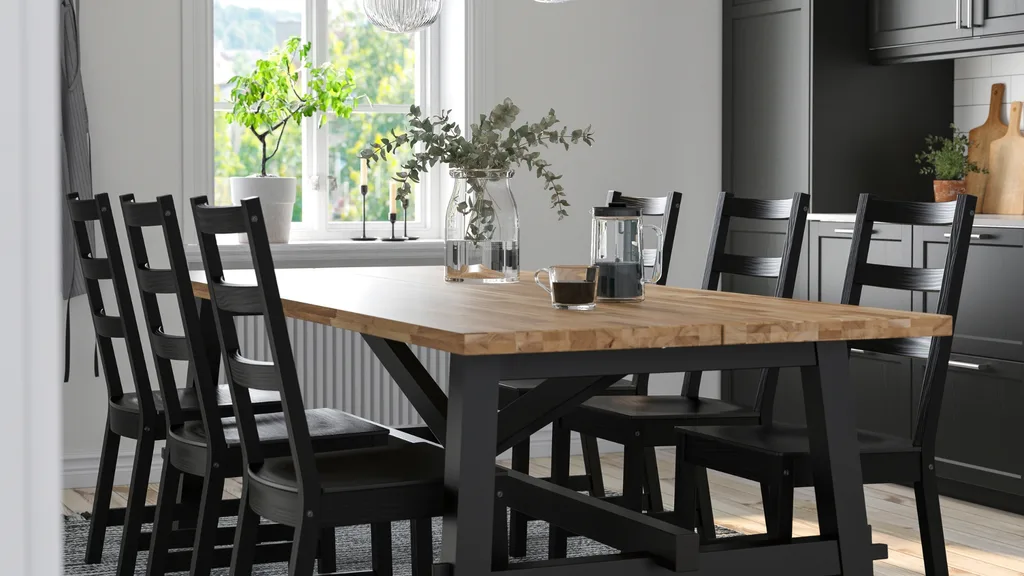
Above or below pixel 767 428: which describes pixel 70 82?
above

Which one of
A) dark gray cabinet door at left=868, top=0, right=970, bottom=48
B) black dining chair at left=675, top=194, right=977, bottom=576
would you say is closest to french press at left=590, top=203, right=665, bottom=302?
→ black dining chair at left=675, top=194, right=977, bottom=576

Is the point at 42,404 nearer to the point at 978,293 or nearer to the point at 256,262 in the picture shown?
the point at 256,262

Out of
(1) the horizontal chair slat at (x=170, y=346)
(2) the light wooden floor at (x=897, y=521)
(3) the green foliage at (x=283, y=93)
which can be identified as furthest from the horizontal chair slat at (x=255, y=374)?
(3) the green foliage at (x=283, y=93)

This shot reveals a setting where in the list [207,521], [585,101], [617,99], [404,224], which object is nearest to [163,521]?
[207,521]

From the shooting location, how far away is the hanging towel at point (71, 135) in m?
4.06

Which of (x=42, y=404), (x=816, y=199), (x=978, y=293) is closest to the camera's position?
(x=42, y=404)

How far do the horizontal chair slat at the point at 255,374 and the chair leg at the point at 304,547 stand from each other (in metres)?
0.23

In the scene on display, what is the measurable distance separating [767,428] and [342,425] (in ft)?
3.02

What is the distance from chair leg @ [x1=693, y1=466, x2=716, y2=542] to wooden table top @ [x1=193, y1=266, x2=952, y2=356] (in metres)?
0.49

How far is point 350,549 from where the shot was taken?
3.43m

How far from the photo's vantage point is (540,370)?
184 cm

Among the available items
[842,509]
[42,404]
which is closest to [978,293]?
[842,509]

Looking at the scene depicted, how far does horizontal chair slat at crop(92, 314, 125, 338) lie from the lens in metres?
2.89

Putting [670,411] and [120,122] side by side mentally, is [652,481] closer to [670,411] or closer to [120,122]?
[670,411]
